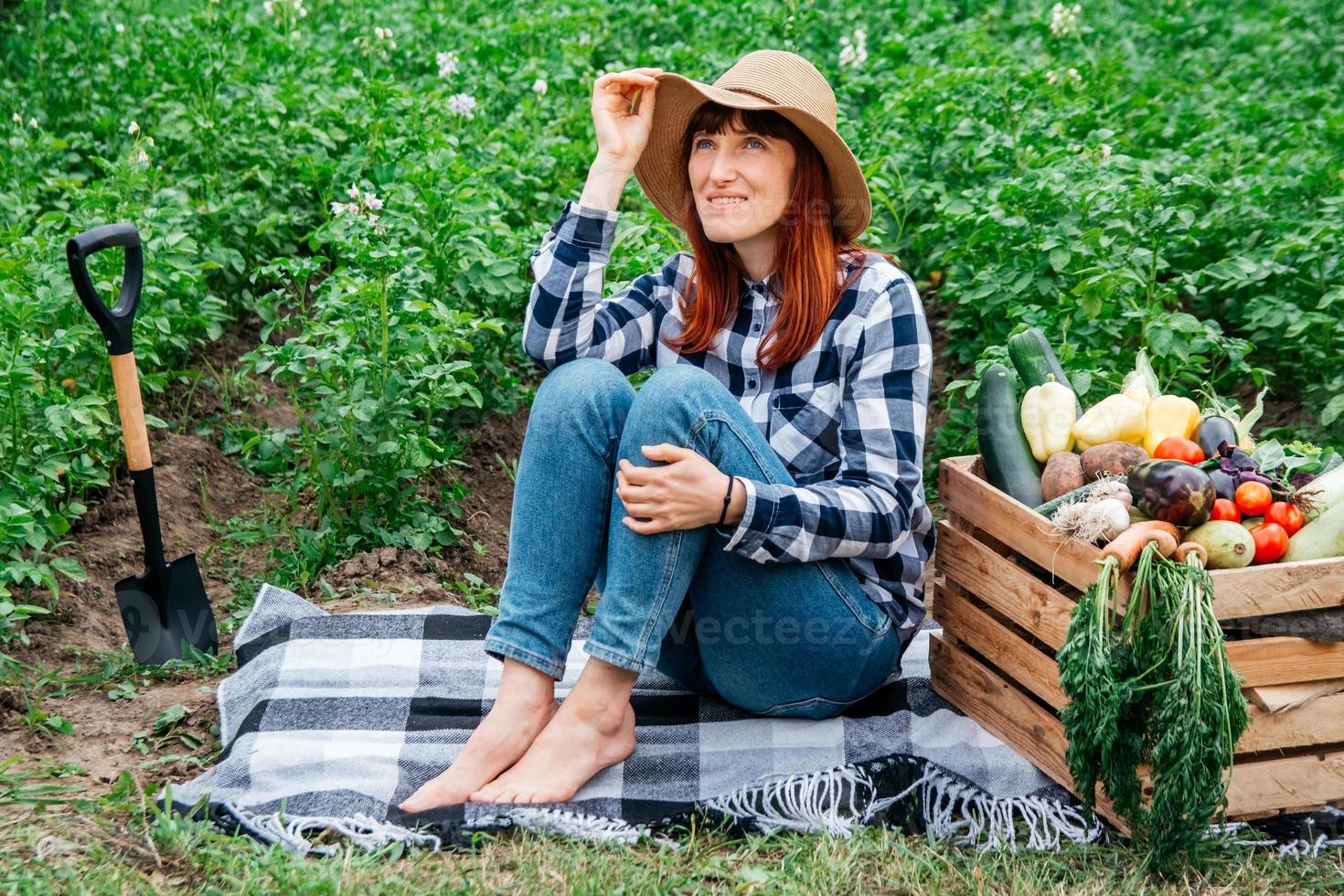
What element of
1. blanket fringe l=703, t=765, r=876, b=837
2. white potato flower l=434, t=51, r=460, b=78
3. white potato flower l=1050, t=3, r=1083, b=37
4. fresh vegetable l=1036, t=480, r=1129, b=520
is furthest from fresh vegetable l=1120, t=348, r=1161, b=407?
white potato flower l=1050, t=3, r=1083, b=37

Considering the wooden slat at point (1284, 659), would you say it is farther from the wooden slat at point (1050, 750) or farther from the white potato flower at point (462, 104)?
the white potato flower at point (462, 104)

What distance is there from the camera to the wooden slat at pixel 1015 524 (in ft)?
7.95

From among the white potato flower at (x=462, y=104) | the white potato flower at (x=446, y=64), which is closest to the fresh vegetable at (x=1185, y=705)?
the white potato flower at (x=462, y=104)

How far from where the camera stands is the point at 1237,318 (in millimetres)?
4203

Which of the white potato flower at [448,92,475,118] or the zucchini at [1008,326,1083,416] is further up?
the white potato flower at [448,92,475,118]

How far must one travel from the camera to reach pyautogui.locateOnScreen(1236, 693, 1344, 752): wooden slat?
7.92ft

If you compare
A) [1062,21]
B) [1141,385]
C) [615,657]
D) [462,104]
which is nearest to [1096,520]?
[1141,385]

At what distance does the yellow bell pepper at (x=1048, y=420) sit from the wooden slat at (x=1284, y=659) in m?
0.57

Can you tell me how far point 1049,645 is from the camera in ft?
8.45

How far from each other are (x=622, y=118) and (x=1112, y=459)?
119 centimetres

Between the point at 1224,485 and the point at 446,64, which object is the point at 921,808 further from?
the point at 446,64

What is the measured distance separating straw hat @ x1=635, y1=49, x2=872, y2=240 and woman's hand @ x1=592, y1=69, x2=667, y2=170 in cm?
4

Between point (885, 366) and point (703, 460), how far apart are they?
43cm

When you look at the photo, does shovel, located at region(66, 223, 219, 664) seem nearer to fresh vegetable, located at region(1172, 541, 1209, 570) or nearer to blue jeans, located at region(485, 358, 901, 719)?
blue jeans, located at region(485, 358, 901, 719)
